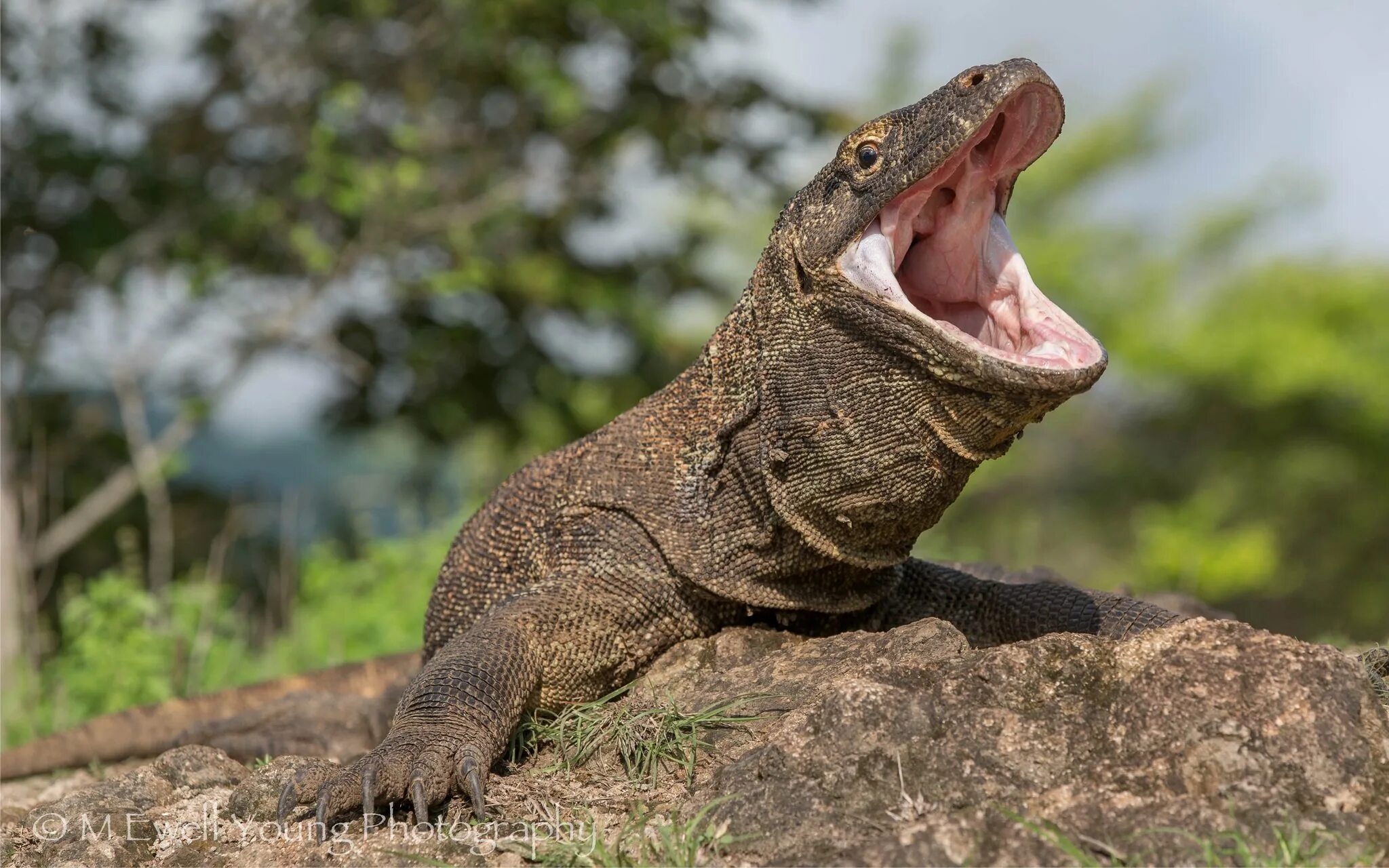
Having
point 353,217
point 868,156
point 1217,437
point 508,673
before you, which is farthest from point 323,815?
point 1217,437

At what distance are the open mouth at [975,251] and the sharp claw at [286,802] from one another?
81.0 inches

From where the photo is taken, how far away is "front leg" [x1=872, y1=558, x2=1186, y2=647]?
4.73m

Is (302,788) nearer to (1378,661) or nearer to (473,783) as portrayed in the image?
(473,783)

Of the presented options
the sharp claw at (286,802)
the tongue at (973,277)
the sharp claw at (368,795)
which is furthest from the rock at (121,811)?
the tongue at (973,277)

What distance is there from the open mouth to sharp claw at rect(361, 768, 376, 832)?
186 centimetres

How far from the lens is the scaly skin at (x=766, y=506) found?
3855 mm

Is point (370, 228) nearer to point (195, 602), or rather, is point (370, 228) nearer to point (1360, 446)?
point (195, 602)

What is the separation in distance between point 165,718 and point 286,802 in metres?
3.29

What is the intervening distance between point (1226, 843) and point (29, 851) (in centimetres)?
312

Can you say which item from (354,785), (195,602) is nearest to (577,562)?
(354,785)

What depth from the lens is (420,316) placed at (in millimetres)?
15398

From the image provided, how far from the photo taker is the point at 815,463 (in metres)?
4.16

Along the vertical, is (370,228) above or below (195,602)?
above

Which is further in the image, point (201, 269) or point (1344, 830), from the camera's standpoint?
point (201, 269)
